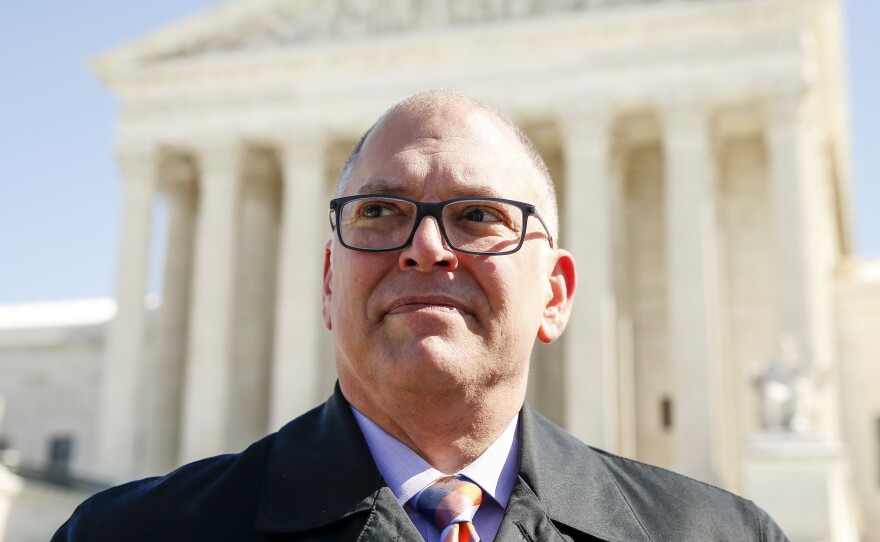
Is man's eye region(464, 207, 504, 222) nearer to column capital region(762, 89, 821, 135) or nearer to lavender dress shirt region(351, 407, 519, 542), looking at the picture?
lavender dress shirt region(351, 407, 519, 542)

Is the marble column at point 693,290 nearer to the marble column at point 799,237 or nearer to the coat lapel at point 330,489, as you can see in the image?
the marble column at point 799,237

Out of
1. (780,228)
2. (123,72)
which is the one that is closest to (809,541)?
(780,228)

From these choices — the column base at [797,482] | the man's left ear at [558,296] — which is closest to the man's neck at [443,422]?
the man's left ear at [558,296]

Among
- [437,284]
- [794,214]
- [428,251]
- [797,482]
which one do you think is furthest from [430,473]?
[794,214]

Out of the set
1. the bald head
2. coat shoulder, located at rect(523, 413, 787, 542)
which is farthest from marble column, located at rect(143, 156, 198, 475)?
coat shoulder, located at rect(523, 413, 787, 542)

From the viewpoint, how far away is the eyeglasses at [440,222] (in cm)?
408

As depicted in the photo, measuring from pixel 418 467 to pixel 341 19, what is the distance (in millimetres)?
50537

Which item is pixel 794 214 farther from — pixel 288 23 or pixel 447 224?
pixel 447 224

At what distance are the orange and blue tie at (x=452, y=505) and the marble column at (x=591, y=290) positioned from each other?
131ft

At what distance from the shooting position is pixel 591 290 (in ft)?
149

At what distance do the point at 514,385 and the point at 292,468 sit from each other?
0.85 metres

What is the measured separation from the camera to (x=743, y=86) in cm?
4550

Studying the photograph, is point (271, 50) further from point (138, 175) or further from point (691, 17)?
point (691, 17)

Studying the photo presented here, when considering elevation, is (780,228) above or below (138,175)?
below
